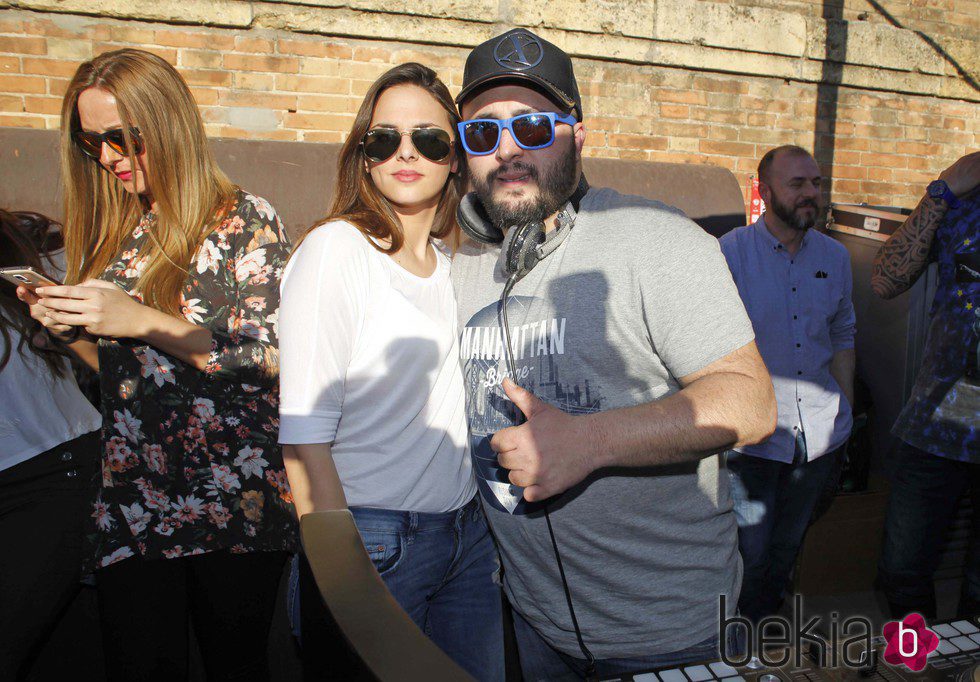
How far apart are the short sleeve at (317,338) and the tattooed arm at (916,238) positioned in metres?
2.60

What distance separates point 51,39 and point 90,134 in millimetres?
2605

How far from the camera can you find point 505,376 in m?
1.62

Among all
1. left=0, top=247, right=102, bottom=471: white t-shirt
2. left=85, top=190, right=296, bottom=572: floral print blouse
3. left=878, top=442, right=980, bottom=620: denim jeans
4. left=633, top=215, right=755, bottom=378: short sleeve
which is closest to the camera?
left=633, top=215, right=755, bottom=378: short sleeve

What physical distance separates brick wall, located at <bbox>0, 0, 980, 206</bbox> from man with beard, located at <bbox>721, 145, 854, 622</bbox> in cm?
153

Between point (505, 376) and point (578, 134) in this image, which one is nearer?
point (505, 376)

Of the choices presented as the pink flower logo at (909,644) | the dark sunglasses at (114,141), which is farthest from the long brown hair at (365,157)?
the pink flower logo at (909,644)

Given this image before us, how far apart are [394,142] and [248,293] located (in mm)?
544

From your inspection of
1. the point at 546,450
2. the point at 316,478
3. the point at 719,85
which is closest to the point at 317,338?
the point at 316,478

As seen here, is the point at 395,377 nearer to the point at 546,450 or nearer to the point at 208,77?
the point at 546,450

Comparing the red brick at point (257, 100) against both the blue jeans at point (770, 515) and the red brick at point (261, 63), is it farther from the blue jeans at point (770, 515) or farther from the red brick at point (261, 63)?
the blue jeans at point (770, 515)

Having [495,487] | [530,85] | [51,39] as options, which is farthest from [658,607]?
[51,39]

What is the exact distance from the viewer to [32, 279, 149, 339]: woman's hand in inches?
66.5

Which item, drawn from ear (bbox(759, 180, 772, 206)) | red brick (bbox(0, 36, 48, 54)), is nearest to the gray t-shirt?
ear (bbox(759, 180, 772, 206))

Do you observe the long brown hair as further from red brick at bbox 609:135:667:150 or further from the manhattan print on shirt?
red brick at bbox 609:135:667:150
